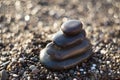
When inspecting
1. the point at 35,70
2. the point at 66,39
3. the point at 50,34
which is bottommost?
the point at 35,70

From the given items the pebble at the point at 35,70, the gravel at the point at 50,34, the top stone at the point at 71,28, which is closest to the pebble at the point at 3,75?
the gravel at the point at 50,34

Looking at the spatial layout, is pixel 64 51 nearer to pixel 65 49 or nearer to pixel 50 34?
pixel 65 49

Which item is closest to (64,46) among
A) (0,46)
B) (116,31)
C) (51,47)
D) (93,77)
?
(51,47)

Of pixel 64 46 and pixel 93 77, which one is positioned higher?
pixel 64 46

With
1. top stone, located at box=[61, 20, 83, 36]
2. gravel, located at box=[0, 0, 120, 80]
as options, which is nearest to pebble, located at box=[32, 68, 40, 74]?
gravel, located at box=[0, 0, 120, 80]

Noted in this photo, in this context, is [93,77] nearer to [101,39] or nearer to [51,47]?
[51,47]

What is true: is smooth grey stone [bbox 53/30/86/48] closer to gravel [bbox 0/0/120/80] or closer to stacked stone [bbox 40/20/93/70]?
stacked stone [bbox 40/20/93/70]

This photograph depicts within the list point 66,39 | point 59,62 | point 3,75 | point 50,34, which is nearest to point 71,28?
point 66,39
